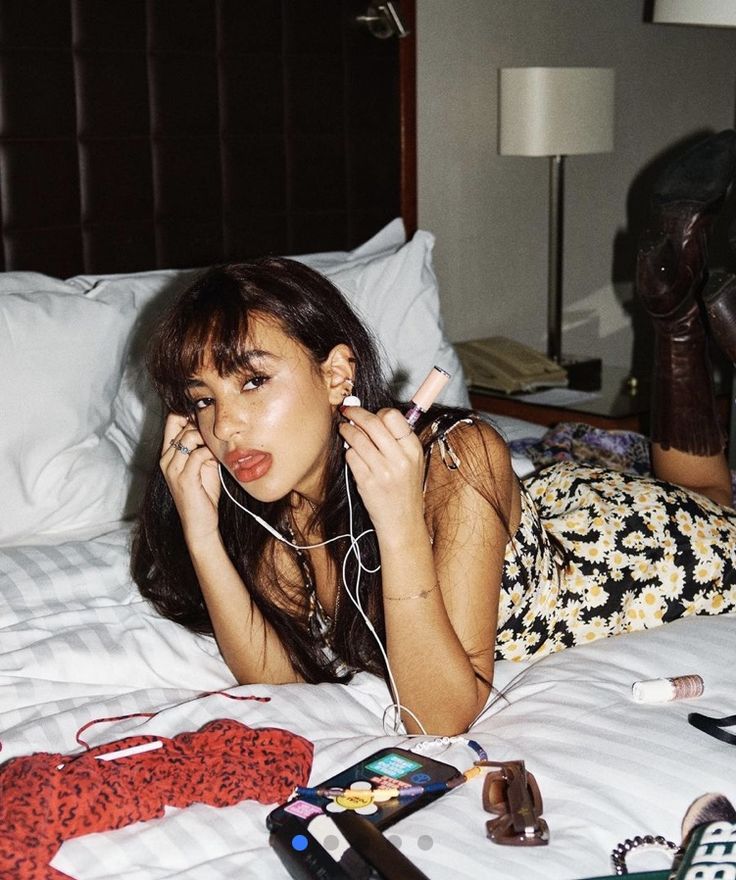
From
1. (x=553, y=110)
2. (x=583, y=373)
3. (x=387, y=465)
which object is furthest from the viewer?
(x=583, y=373)

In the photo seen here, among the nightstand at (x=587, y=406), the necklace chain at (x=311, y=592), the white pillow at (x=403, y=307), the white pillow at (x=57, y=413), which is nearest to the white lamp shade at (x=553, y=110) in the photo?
the nightstand at (x=587, y=406)

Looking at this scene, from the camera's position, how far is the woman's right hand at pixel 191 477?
150 centimetres

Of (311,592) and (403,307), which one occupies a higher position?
(403,307)

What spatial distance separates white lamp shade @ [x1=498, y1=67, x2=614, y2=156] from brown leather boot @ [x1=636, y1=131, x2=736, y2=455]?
92cm

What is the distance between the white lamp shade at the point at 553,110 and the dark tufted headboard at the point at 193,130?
0.32 m

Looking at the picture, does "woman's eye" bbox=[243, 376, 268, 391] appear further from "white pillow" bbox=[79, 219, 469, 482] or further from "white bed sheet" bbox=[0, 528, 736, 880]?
"white pillow" bbox=[79, 219, 469, 482]

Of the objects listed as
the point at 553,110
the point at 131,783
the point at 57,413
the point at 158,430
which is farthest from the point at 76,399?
the point at 553,110

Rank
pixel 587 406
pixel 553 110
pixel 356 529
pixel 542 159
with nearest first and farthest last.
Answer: pixel 356 529, pixel 587 406, pixel 553 110, pixel 542 159

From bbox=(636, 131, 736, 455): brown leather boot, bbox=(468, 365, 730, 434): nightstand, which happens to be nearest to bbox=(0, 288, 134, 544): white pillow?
bbox=(636, 131, 736, 455): brown leather boot

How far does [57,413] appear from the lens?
182cm

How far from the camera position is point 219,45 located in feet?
8.29

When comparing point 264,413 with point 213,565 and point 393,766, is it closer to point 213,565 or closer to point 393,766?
point 213,565

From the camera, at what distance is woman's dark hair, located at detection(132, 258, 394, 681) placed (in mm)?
1383

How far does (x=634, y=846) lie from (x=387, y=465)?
488 millimetres
